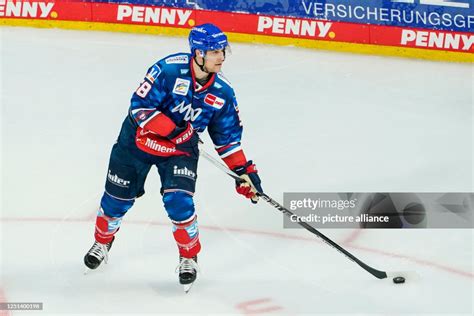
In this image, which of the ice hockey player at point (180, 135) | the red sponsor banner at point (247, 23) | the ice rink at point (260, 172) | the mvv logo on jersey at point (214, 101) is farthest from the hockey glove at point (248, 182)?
the red sponsor banner at point (247, 23)

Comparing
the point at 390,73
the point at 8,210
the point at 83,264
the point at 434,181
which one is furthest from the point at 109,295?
the point at 390,73

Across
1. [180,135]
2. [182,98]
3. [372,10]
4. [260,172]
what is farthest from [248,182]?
[372,10]

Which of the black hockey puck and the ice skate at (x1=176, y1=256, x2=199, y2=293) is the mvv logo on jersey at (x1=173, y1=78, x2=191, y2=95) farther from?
the black hockey puck

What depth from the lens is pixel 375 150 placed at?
296 inches

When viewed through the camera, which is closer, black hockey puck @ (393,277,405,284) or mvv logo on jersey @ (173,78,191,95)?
mvv logo on jersey @ (173,78,191,95)

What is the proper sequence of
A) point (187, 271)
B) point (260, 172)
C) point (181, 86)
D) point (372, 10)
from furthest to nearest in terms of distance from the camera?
point (372, 10)
point (260, 172)
point (187, 271)
point (181, 86)

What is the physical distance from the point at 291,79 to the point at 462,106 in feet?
5.50

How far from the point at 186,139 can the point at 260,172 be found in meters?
2.24

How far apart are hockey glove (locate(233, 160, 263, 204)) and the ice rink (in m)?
0.54

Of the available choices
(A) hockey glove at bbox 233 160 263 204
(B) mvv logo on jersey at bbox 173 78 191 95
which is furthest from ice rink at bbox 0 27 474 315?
(B) mvv logo on jersey at bbox 173 78 191 95

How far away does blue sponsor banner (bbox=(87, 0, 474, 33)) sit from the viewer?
31.6 feet

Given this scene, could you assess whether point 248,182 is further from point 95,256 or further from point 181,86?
point 95,256

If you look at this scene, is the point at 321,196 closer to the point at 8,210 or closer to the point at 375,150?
the point at 375,150

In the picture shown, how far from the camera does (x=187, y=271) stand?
496 centimetres
